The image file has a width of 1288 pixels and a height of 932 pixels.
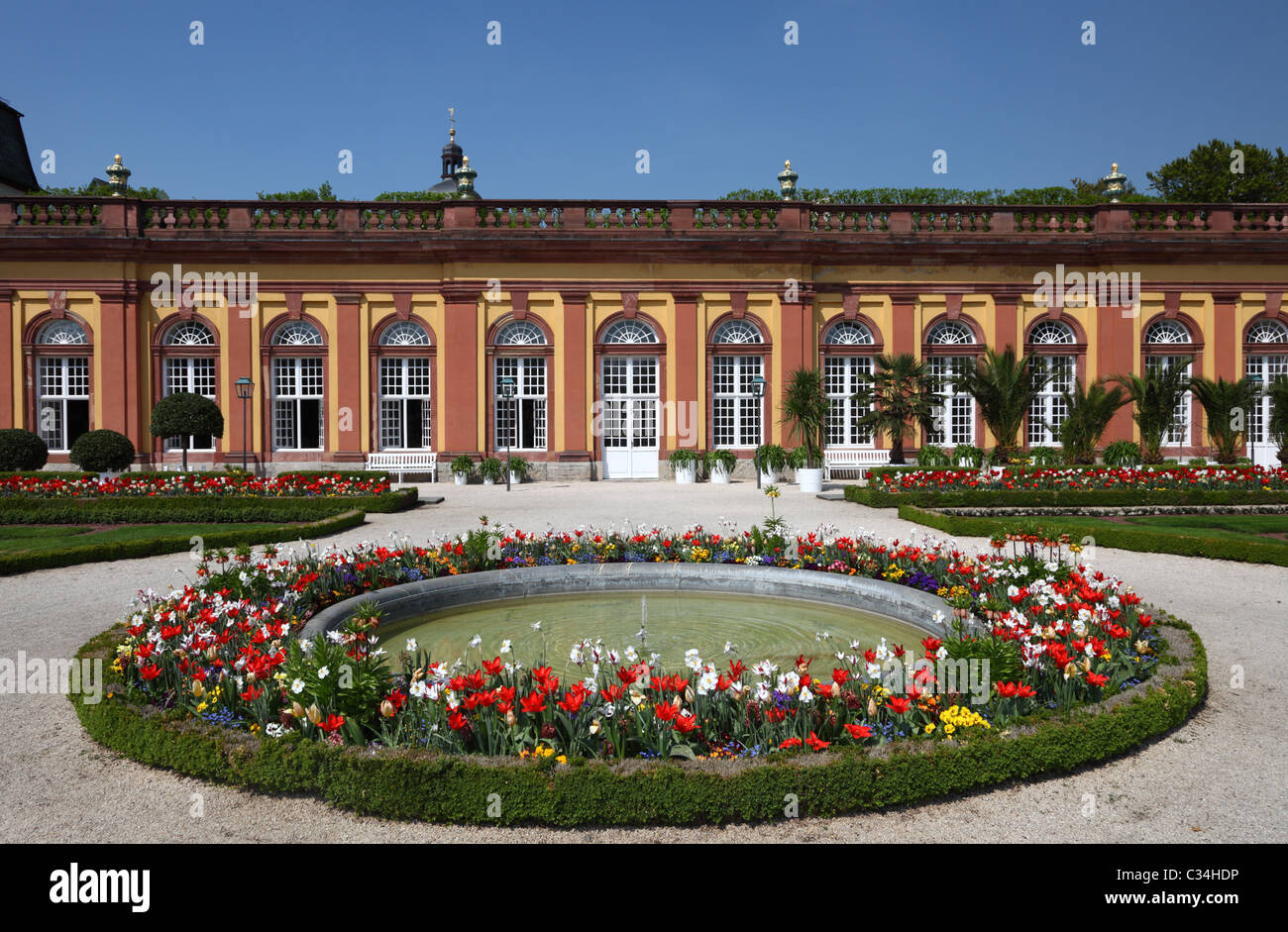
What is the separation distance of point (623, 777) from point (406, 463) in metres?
20.9

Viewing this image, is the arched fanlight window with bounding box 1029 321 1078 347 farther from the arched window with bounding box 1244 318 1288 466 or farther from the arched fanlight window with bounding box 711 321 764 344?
the arched fanlight window with bounding box 711 321 764 344

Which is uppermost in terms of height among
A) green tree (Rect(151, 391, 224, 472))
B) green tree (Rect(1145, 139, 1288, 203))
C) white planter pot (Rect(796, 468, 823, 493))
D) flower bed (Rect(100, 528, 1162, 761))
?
green tree (Rect(1145, 139, 1288, 203))

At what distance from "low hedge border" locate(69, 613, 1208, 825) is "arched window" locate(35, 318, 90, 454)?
24.0 m

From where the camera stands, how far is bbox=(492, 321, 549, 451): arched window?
23.6m

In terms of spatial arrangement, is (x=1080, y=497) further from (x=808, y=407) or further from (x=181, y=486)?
(x=181, y=486)

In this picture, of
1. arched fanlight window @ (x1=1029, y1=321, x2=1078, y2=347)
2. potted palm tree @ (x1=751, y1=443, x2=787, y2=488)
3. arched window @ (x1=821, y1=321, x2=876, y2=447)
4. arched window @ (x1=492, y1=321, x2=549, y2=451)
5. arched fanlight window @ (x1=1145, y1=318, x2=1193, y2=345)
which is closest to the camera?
potted palm tree @ (x1=751, y1=443, x2=787, y2=488)

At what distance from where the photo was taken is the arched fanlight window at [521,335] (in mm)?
23547

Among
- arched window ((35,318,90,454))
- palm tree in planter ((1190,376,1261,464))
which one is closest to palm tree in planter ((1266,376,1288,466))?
palm tree in planter ((1190,376,1261,464))

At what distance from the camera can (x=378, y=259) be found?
2339cm

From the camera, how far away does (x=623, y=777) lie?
3.52m

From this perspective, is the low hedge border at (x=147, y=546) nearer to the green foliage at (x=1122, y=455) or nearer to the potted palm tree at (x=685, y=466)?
the potted palm tree at (x=685, y=466)
